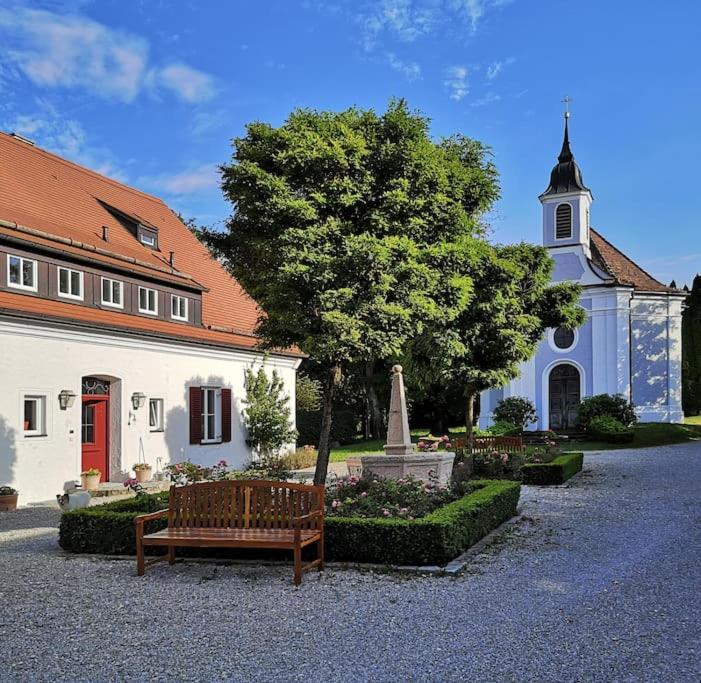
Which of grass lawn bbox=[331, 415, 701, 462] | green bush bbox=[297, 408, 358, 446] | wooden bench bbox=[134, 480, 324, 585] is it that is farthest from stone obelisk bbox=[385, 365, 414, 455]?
green bush bbox=[297, 408, 358, 446]

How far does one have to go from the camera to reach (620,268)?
38.7 m

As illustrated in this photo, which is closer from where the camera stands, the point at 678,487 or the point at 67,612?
the point at 67,612

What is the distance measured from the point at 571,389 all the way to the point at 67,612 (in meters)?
32.3

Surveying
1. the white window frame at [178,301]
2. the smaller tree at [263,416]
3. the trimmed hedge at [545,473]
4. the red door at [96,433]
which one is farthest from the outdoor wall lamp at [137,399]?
the trimmed hedge at [545,473]

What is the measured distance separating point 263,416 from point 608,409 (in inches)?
605

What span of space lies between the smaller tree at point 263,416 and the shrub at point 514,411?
12.4 meters

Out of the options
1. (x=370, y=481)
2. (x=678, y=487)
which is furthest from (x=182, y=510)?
(x=678, y=487)

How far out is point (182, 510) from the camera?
8.89 m

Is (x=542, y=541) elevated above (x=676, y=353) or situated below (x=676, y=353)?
below

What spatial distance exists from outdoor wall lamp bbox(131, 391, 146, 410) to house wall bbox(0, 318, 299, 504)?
0.31ft

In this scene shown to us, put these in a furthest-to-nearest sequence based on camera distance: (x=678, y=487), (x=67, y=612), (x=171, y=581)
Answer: (x=678, y=487) → (x=171, y=581) → (x=67, y=612)

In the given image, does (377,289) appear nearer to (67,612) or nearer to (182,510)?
(182,510)

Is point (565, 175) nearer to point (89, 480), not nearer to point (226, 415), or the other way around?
point (226, 415)

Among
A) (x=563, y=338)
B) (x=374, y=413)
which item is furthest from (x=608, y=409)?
(x=374, y=413)
